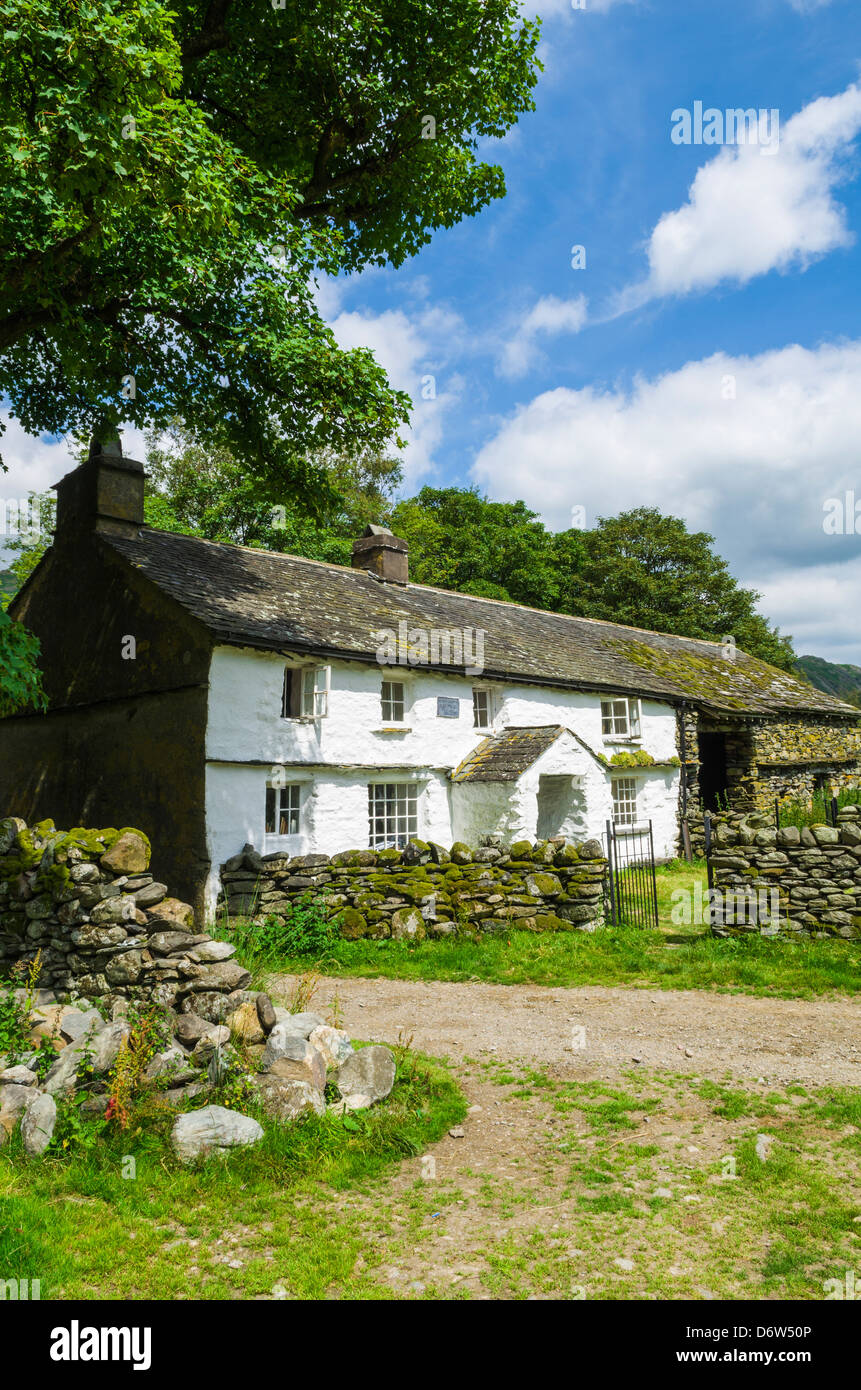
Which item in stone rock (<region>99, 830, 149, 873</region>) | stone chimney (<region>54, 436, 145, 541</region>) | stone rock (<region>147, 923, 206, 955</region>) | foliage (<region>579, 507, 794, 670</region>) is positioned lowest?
stone rock (<region>147, 923, 206, 955</region>)

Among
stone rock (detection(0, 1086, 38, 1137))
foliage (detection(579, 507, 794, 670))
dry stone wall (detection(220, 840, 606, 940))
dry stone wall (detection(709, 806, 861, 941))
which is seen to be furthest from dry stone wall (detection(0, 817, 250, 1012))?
foliage (detection(579, 507, 794, 670))

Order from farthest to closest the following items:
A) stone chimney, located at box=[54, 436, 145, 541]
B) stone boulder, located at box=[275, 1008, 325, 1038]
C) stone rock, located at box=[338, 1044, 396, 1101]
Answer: stone chimney, located at box=[54, 436, 145, 541] → stone boulder, located at box=[275, 1008, 325, 1038] → stone rock, located at box=[338, 1044, 396, 1101]

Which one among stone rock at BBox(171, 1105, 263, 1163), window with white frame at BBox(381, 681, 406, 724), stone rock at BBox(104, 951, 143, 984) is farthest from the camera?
window with white frame at BBox(381, 681, 406, 724)

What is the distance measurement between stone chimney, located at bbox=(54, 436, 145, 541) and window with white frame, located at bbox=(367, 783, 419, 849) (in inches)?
283

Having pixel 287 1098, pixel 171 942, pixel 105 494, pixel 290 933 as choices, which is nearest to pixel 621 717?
pixel 290 933

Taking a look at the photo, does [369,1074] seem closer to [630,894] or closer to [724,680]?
[630,894]

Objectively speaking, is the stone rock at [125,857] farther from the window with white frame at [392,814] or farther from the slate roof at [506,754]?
the slate roof at [506,754]

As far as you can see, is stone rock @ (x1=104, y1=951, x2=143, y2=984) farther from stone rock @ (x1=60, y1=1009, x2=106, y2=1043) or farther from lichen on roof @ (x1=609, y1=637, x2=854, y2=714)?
lichen on roof @ (x1=609, y1=637, x2=854, y2=714)

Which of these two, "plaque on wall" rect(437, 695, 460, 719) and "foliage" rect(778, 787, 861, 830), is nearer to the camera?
"foliage" rect(778, 787, 861, 830)

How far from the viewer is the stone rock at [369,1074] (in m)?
6.21

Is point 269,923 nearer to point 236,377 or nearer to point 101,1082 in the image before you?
point 101,1082

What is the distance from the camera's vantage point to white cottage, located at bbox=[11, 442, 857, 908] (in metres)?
13.1

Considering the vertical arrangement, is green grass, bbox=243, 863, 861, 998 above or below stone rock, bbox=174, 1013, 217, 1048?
below

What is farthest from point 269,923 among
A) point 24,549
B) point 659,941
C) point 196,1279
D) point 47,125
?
point 24,549
